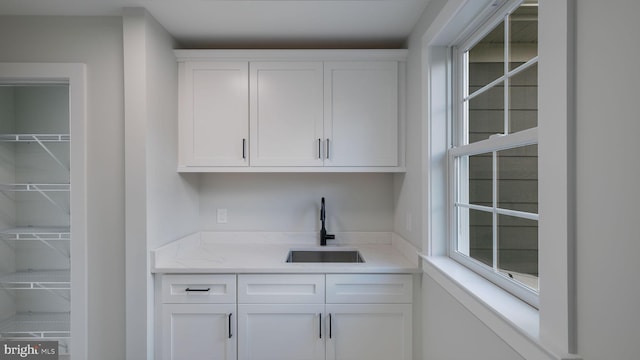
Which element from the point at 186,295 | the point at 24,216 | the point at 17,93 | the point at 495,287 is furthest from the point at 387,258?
the point at 17,93

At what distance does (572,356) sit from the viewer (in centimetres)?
75

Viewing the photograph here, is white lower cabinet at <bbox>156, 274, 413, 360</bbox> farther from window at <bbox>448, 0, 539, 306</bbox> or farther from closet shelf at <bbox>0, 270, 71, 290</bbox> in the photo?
closet shelf at <bbox>0, 270, 71, 290</bbox>

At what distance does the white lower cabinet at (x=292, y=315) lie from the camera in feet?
6.13

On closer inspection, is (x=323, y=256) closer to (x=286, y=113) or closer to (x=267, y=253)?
(x=267, y=253)

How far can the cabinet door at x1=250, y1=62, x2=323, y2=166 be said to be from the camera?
2205mm

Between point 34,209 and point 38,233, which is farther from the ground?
point 34,209

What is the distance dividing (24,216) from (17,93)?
78cm

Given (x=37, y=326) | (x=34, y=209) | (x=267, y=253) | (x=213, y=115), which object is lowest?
(x=37, y=326)

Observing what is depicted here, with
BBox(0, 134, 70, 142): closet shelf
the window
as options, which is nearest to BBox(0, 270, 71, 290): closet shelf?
BBox(0, 134, 70, 142): closet shelf

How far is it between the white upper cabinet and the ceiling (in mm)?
153

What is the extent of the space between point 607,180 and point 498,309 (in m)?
0.57

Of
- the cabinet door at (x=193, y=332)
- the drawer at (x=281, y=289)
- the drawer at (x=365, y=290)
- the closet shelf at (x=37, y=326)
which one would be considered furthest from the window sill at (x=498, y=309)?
the closet shelf at (x=37, y=326)

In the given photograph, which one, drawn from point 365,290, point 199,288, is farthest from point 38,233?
point 365,290

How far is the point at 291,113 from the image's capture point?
7.29 ft
